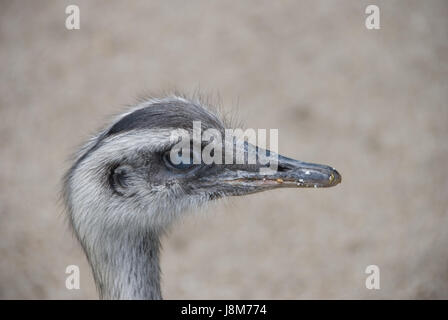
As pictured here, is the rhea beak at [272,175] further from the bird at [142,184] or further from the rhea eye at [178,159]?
the rhea eye at [178,159]

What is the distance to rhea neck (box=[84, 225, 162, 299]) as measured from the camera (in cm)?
225

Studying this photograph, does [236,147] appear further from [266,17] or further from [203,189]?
[266,17]

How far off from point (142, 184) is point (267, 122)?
9.07ft

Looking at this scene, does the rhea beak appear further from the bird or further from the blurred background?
the blurred background

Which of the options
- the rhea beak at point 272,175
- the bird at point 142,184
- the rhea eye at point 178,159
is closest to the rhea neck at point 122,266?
the bird at point 142,184

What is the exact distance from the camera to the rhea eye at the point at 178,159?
221 cm

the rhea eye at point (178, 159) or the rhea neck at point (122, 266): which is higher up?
the rhea eye at point (178, 159)

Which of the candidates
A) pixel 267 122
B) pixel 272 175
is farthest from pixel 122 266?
pixel 267 122

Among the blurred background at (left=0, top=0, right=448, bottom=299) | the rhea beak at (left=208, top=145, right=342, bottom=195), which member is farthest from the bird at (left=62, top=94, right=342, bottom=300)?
the blurred background at (left=0, top=0, right=448, bottom=299)

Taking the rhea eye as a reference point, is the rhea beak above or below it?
below

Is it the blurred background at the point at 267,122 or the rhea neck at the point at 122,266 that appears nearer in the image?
the rhea neck at the point at 122,266

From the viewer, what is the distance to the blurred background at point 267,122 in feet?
13.6

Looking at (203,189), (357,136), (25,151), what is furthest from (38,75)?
(203,189)

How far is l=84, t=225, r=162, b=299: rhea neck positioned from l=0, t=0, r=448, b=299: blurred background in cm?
165
